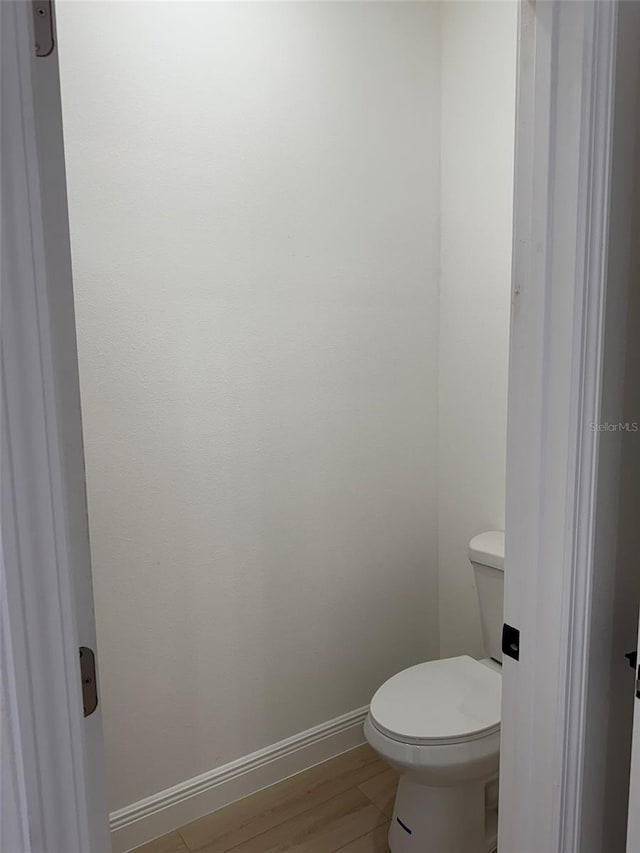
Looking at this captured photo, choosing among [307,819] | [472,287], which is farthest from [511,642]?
[472,287]

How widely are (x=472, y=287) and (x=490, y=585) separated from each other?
37.5 inches

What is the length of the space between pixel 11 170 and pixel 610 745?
45.1 inches

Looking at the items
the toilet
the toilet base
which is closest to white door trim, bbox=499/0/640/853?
the toilet

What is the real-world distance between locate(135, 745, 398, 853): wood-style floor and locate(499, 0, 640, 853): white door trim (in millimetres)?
947

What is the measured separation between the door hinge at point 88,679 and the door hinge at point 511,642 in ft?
2.01

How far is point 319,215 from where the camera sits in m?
1.92

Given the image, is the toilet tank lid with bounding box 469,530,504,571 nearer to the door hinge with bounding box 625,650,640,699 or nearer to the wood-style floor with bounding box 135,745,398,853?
the wood-style floor with bounding box 135,745,398,853

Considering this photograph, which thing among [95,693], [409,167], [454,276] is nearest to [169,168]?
[409,167]

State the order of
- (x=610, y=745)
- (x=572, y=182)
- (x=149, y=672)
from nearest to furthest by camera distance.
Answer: (x=572, y=182) → (x=610, y=745) → (x=149, y=672)

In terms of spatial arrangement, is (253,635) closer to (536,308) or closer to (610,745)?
(610,745)

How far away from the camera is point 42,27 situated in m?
0.65

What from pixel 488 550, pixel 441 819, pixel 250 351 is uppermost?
pixel 250 351

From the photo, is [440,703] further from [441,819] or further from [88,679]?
[88,679]

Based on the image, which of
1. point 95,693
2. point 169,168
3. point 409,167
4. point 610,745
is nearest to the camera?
point 95,693
